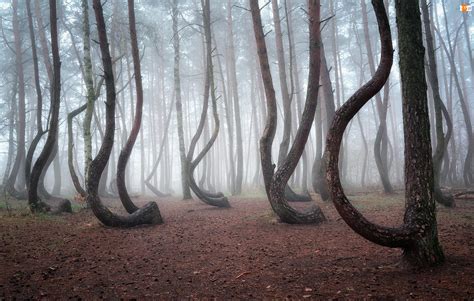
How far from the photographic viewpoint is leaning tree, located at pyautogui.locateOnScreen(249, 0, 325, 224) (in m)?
7.25

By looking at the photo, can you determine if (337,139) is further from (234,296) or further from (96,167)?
(96,167)

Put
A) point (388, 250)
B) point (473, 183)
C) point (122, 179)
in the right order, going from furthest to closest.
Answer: point (473, 183), point (122, 179), point (388, 250)

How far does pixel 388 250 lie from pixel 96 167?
6.65m

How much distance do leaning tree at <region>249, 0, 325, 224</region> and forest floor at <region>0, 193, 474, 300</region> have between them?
417 mm

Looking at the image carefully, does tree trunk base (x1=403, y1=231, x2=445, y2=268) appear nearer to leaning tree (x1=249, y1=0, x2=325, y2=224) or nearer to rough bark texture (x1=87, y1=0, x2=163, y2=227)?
leaning tree (x1=249, y1=0, x2=325, y2=224)

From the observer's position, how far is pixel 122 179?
27.0 ft

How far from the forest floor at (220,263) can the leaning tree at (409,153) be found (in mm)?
379

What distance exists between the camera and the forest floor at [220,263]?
3500 mm

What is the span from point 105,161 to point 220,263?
14.0 feet

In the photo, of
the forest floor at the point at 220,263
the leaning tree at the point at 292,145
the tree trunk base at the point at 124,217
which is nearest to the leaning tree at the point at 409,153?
the forest floor at the point at 220,263

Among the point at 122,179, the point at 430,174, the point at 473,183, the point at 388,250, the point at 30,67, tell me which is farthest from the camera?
the point at 30,67

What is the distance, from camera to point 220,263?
4801mm

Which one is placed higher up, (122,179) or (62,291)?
(122,179)

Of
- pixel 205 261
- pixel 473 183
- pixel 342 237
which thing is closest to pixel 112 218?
pixel 205 261
